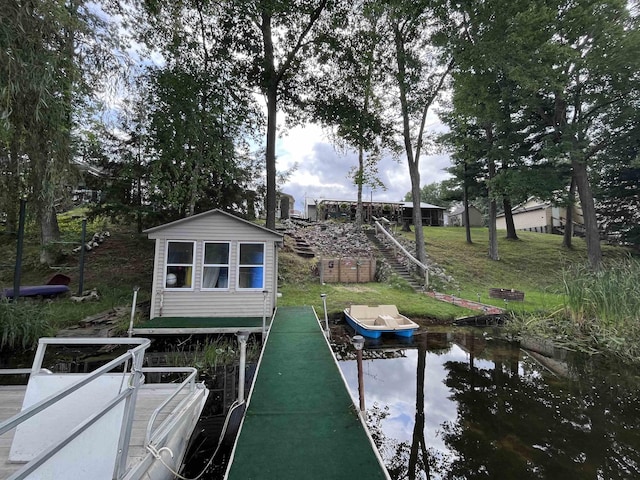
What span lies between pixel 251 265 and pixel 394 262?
856cm

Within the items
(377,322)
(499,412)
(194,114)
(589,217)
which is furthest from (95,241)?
(589,217)

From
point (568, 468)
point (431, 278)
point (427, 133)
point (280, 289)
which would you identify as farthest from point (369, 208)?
point (568, 468)

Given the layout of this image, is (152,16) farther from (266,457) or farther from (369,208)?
(369,208)

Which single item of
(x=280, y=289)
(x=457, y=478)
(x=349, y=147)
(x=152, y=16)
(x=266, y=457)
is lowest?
(x=457, y=478)

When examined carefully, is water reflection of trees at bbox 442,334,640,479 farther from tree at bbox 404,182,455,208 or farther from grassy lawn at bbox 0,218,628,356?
tree at bbox 404,182,455,208

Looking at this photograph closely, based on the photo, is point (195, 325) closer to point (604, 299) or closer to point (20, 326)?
point (20, 326)

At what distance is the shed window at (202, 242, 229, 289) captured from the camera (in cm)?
810

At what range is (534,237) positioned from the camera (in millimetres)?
22734

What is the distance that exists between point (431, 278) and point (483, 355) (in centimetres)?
652

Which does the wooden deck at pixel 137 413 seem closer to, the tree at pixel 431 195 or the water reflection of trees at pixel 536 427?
the water reflection of trees at pixel 536 427

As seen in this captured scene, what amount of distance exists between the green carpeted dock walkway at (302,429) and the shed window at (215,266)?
336 centimetres

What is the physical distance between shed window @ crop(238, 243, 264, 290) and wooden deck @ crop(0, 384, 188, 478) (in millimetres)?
4203

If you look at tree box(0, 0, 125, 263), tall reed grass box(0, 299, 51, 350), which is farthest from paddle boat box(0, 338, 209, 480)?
tall reed grass box(0, 299, 51, 350)

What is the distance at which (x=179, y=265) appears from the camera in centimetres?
795
